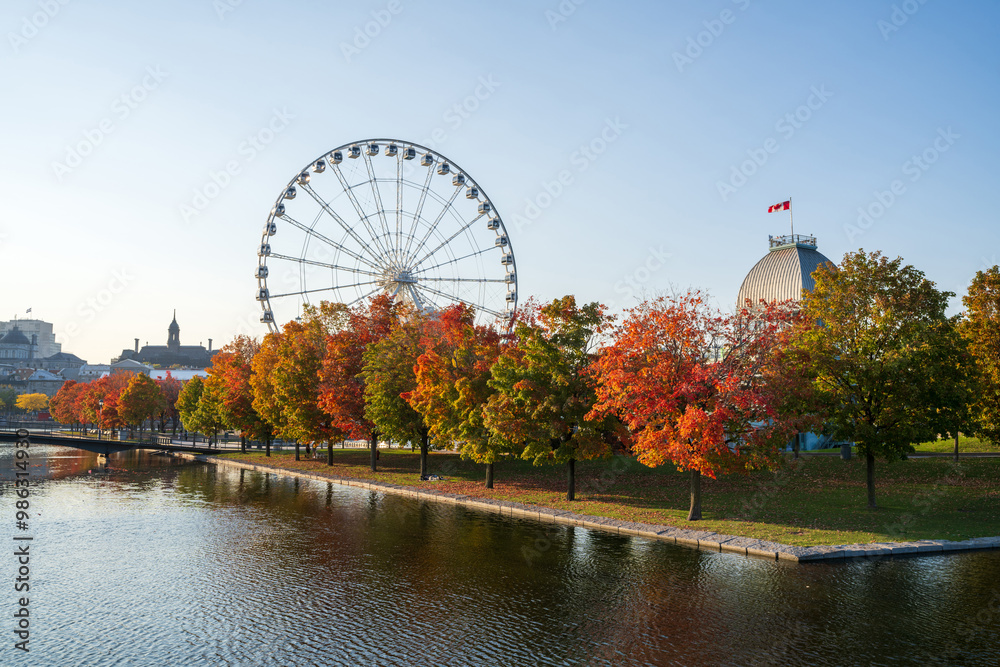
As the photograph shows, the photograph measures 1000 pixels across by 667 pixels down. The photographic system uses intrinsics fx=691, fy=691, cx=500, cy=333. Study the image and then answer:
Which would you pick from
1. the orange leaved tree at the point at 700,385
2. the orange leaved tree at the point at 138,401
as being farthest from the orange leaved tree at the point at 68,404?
the orange leaved tree at the point at 700,385

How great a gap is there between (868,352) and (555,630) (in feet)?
68.8

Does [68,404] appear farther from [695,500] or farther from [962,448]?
[962,448]

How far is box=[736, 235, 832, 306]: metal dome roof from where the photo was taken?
61.3 meters

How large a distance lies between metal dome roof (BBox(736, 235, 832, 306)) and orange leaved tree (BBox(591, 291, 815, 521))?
35.0 meters

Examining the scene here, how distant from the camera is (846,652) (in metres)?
14.2

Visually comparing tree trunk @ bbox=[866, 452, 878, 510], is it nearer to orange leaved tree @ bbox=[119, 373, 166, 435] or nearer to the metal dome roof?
the metal dome roof

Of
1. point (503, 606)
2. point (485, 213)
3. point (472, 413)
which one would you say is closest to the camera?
point (503, 606)

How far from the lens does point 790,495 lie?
33.4m

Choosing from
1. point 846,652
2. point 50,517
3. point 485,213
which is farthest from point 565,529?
point 485,213

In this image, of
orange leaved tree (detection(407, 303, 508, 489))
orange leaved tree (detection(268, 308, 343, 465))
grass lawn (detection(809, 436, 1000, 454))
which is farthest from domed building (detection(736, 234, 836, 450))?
orange leaved tree (detection(268, 308, 343, 465))

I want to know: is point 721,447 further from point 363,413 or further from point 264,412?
point 264,412

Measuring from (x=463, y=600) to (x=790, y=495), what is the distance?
2157 centimetres

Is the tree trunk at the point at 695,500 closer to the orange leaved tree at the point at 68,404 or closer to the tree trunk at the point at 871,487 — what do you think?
the tree trunk at the point at 871,487

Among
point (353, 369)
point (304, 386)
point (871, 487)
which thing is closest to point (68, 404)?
point (304, 386)
